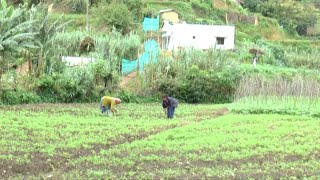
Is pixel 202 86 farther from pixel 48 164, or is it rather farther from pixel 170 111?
pixel 48 164

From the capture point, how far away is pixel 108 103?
21.9 meters

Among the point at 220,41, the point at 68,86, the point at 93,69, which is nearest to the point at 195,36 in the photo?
the point at 220,41

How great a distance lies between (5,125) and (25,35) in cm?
827

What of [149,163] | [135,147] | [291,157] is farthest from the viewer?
[135,147]

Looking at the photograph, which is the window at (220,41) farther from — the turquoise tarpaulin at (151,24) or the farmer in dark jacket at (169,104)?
the farmer in dark jacket at (169,104)

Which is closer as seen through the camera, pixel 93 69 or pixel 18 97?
pixel 18 97

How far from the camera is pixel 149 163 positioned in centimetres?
1190

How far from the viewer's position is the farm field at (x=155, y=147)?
11.1m

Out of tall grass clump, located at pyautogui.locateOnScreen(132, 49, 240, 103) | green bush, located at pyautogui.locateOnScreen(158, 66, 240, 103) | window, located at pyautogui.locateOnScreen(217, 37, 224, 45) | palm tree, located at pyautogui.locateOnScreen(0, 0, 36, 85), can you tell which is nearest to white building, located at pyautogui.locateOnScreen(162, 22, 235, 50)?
window, located at pyautogui.locateOnScreen(217, 37, 224, 45)

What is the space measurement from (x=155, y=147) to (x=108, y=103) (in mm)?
8105

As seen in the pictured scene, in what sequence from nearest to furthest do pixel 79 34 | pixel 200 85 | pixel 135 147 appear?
pixel 135 147 → pixel 200 85 → pixel 79 34

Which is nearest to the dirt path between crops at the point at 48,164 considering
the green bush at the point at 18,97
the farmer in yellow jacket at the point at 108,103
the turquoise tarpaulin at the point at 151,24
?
the farmer in yellow jacket at the point at 108,103

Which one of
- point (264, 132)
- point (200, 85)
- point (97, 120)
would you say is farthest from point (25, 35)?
point (264, 132)

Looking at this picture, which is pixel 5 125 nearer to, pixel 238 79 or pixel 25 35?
pixel 25 35
